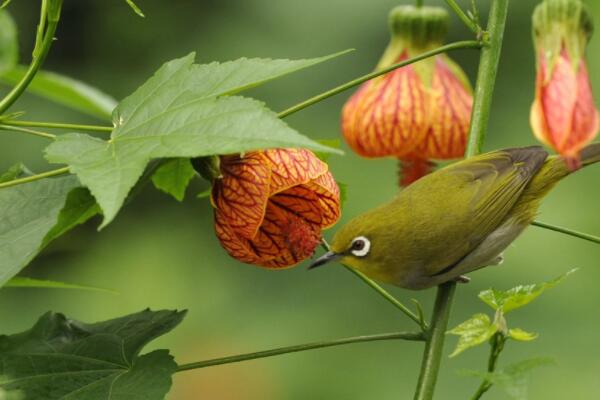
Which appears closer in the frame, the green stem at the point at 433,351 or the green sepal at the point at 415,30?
the green stem at the point at 433,351

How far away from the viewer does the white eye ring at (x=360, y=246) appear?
1724 millimetres

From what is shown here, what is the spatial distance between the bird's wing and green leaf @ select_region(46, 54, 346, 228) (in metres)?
0.59

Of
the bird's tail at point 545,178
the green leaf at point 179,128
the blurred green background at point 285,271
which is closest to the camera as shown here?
the green leaf at point 179,128

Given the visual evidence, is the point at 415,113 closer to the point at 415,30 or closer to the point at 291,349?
the point at 415,30

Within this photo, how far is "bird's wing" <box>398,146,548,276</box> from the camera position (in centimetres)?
174

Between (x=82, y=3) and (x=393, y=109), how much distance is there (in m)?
3.17

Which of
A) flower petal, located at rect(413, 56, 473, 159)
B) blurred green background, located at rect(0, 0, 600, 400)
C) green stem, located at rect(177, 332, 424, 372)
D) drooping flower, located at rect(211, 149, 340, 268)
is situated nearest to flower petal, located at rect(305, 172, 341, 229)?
drooping flower, located at rect(211, 149, 340, 268)

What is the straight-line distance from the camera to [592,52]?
362cm

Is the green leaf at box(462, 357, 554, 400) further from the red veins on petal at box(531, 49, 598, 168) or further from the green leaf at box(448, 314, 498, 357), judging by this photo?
the red veins on petal at box(531, 49, 598, 168)

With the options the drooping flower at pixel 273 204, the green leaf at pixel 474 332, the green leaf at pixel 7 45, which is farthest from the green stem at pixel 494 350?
the green leaf at pixel 7 45

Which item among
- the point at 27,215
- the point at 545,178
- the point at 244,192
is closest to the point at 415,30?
the point at 545,178

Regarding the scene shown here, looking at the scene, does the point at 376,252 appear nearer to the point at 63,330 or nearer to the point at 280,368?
the point at 63,330

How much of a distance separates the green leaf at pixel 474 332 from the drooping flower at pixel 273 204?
0.67 feet

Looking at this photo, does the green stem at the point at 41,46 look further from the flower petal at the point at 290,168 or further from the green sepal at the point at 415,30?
the green sepal at the point at 415,30
